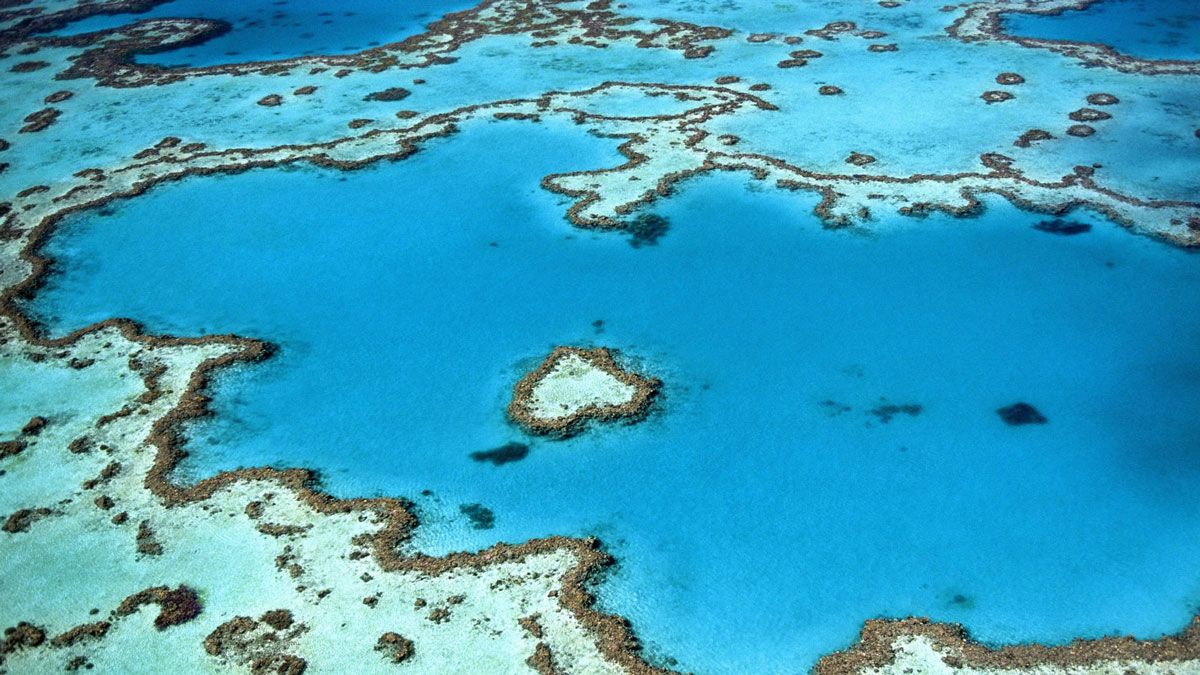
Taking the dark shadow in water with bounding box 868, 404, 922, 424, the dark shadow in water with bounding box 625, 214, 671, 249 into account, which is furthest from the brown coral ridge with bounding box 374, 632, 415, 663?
the dark shadow in water with bounding box 625, 214, 671, 249

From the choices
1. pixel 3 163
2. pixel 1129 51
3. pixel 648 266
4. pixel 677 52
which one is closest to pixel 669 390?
pixel 648 266

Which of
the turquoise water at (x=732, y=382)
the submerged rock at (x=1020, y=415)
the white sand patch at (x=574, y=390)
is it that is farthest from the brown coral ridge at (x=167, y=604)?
the submerged rock at (x=1020, y=415)

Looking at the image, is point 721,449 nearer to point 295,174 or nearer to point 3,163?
point 295,174

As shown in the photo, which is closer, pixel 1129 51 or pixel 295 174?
pixel 295 174

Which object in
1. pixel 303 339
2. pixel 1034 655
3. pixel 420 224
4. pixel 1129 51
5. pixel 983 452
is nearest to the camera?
pixel 1034 655

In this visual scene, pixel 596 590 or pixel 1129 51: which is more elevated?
pixel 1129 51

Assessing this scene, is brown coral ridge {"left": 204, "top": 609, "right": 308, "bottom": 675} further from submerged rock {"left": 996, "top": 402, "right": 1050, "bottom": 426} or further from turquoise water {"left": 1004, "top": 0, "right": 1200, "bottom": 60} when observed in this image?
turquoise water {"left": 1004, "top": 0, "right": 1200, "bottom": 60}
